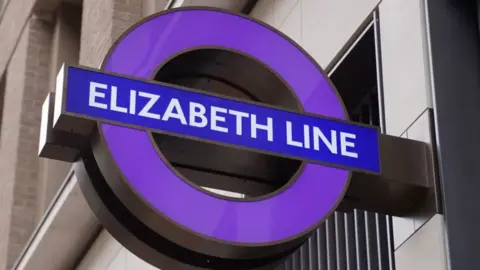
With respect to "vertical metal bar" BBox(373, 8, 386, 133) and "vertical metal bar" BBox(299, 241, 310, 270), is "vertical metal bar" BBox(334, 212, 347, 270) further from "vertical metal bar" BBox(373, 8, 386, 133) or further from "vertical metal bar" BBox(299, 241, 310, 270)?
"vertical metal bar" BBox(373, 8, 386, 133)

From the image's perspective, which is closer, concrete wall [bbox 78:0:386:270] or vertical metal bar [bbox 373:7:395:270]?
vertical metal bar [bbox 373:7:395:270]

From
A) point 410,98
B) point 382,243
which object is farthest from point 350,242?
point 410,98

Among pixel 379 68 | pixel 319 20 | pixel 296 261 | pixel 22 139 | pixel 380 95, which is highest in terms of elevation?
pixel 22 139

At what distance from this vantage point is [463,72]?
17.9 feet

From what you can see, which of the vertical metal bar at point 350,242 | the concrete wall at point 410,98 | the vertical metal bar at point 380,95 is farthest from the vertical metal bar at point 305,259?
the concrete wall at point 410,98

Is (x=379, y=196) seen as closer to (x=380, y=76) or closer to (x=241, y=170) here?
(x=241, y=170)

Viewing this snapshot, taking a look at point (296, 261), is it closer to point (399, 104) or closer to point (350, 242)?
point (350, 242)

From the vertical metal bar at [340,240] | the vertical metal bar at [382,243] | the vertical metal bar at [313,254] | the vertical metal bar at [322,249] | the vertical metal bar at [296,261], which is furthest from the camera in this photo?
the vertical metal bar at [296,261]

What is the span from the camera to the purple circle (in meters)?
4.59

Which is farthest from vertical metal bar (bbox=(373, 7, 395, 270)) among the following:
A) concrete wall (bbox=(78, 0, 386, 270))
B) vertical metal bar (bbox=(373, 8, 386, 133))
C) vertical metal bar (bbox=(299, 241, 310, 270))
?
vertical metal bar (bbox=(299, 241, 310, 270))

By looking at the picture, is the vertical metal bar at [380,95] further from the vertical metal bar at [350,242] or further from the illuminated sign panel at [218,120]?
the illuminated sign panel at [218,120]

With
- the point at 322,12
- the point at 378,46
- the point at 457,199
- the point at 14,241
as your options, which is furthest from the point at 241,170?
the point at 14,241

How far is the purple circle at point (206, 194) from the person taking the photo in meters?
4.59

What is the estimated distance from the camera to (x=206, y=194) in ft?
15.3
